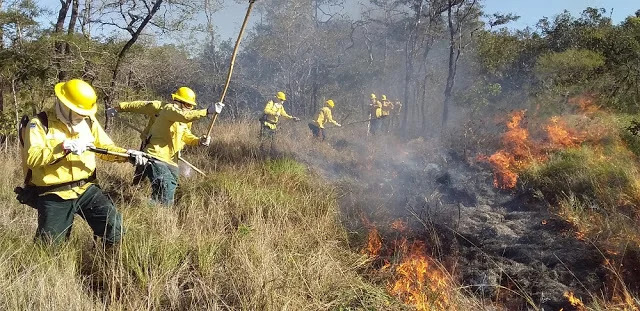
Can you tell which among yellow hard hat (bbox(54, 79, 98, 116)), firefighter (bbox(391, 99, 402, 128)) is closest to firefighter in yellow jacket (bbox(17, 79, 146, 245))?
yellow hard hat (bbox(54, 79, 98, 116))

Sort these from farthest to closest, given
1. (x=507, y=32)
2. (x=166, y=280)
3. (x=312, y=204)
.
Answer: (x=507, y=32)
(x=312, y=204)
(x=166, y=280)

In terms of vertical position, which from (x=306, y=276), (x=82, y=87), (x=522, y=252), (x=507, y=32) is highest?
(x=507, y=32)

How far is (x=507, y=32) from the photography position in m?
18.6

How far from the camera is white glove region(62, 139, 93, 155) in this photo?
2.86 meters

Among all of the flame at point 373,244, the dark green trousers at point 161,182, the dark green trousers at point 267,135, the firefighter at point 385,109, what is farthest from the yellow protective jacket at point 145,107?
the firefighter at point 385,109

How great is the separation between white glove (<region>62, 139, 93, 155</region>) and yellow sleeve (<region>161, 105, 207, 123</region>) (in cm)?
166

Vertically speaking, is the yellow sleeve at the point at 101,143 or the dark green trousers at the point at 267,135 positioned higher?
the yellow sleeve at the point at 101,143

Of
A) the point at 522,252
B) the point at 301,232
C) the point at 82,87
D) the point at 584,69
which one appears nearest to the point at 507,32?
the point at 584,69

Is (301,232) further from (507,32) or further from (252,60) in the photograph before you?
(252,60)

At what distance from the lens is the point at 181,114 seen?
183 inches

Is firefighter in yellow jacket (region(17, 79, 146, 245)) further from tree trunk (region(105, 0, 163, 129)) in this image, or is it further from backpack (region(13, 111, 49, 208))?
tree trunk (region(105, 0, 163, 129))

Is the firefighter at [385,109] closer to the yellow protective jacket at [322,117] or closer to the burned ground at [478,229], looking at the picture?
the yellow protective jacket at [322,117]

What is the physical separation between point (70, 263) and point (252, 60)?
21.5 metres

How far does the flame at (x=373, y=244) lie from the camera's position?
14.4ft
